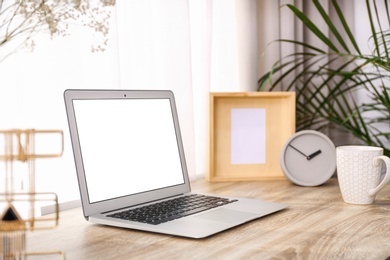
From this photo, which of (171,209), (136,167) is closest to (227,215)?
(171,209)

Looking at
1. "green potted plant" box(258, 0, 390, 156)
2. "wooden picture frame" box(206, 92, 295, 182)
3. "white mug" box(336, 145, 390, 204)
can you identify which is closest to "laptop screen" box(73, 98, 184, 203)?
"wooden picture frame" box(206, 92, 295, 182)

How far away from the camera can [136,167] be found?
1184 millimetres

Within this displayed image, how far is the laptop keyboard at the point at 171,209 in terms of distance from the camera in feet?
3.37

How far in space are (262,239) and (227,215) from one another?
15 centimetres

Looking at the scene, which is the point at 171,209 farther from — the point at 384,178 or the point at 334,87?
the point at 334,87

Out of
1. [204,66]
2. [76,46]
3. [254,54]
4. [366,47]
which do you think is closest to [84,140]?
[76,46]

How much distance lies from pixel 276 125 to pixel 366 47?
0.62m

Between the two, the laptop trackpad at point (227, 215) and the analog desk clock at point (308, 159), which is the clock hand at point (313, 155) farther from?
the laptop trackpad at point (227, 215)

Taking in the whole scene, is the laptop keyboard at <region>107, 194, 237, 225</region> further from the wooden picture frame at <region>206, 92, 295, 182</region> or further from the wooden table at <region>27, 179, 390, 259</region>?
the wooden picture frame at <region>206, 92, 295, 182</region>

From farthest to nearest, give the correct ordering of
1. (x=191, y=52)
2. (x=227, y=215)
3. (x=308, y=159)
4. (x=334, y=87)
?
(x=334, y=87)
(x=191, y=52)
(x=308, y=159)
(x=227, y=215)

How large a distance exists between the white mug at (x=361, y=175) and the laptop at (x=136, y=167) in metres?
0.20

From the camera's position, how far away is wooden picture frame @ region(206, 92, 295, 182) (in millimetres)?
1573

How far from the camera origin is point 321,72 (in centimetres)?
197

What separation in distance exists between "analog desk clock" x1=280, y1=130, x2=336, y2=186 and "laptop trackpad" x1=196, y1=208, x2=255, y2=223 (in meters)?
0.41
